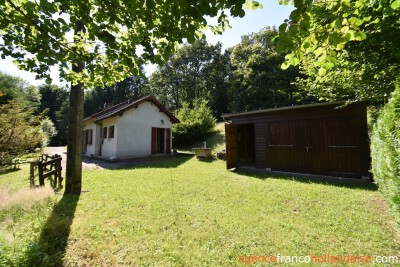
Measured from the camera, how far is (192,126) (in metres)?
21.5

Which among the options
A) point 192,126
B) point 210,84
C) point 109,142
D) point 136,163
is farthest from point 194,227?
point 210,84

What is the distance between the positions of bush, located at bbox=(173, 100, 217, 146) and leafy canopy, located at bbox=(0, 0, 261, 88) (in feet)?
58.2

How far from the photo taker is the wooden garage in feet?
24.9

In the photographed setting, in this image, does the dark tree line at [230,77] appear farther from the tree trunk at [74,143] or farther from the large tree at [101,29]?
the large tree at [101,29]

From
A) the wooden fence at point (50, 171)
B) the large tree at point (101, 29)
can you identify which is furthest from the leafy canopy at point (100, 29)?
the wooden fence at point (50, 171)

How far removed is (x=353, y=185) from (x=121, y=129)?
13.7 m

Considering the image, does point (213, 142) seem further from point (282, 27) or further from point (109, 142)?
point (282, 27)

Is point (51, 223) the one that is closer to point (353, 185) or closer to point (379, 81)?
point (353, 185)

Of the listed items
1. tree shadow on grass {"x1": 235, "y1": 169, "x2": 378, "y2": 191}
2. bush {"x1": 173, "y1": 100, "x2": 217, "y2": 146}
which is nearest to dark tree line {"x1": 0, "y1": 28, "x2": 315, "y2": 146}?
bush {"x1": 173, "y1": 100, "x2": 217, "y2": 146}

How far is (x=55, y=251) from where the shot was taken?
326cm

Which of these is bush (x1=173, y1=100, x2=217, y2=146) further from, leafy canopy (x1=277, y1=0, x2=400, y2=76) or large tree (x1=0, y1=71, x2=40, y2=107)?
large tree (x1=0, y1=71, x2=40, y2=107)

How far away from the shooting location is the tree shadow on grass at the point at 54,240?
2816mm

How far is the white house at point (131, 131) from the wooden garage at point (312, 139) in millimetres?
8151

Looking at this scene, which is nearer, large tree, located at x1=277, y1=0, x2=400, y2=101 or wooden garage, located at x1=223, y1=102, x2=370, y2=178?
large tree, located at x1=277, y1=0, x2=400, y2=101
